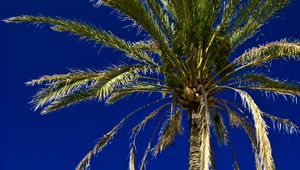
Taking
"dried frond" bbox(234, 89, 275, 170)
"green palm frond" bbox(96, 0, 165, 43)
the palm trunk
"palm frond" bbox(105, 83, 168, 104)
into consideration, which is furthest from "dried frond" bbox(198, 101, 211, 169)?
"green palm frond" bbox(96, 0, 165, 43)

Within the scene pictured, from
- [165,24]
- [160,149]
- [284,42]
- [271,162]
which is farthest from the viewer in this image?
[160,149]

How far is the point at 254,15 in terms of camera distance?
41.8 ft

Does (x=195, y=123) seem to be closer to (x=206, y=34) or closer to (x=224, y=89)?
(x=224, y=89)

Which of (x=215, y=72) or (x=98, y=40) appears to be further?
(x=215, y=72)

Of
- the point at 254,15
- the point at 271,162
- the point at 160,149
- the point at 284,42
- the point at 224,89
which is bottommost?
the point at 271,162

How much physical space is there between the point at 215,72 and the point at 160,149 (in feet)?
9.47

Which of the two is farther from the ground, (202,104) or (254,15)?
(254,15)

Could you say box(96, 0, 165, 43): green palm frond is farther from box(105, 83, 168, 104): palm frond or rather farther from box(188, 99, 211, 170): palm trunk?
box(188, 99, 211, 170): palm trunk

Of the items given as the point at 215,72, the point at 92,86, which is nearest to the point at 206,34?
the point at 215,72

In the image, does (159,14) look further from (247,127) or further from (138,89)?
(247,127)

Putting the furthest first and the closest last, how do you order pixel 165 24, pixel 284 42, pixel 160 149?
pixel 160 149, pixel 165 24, pixel 284 42

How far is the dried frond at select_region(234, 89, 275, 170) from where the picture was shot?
10164 millimetres

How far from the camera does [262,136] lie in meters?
10.5

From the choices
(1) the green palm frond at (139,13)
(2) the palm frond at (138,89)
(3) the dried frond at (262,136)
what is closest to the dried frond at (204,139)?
(3) the dried frond at (262,136)
